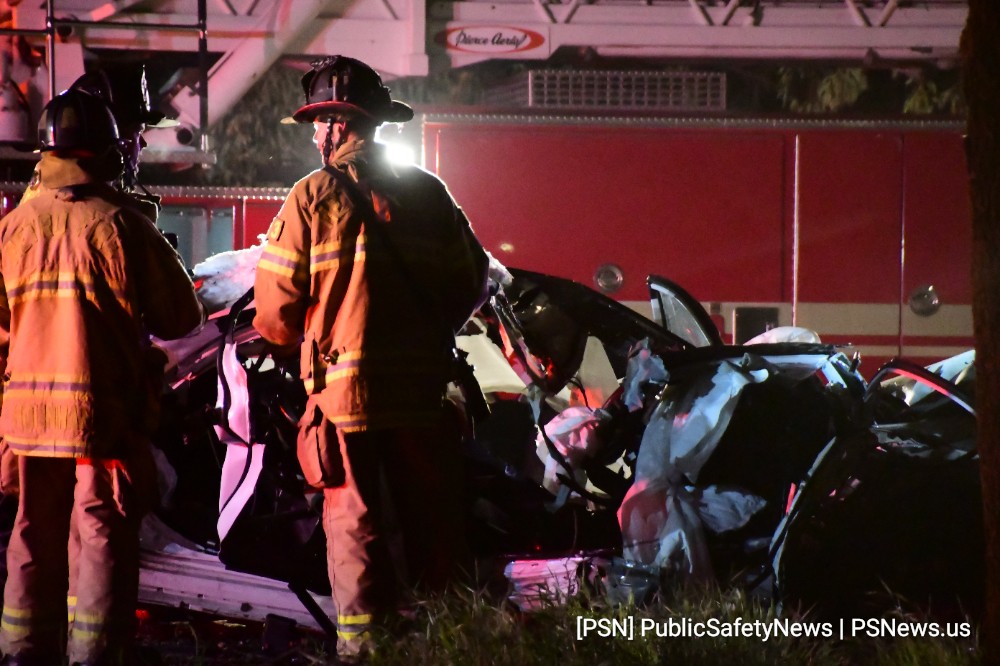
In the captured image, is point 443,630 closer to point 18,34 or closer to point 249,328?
point 249,328

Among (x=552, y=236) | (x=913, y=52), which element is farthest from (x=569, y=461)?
(x=913, y=52)

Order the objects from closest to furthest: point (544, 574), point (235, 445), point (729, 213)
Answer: point (235, 445) < point (544, 574) < point (729, 213)

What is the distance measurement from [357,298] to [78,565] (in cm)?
107

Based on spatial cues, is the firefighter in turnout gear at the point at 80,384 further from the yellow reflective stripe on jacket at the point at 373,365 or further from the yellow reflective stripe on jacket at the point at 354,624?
the yellow reflective stripe on jacket at the point at 354,624

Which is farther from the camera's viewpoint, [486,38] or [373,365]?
[486,38]

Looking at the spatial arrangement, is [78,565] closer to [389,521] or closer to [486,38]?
[389,521]

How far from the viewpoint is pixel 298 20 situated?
6.70m

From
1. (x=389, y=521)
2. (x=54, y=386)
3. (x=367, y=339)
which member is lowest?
(x=389, y=521)

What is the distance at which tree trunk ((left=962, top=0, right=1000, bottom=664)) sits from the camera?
2.58 meters

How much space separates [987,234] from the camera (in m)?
2.61

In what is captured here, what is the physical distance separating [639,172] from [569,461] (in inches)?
121

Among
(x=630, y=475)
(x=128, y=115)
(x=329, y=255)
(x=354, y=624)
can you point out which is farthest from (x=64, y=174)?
(x=630, y=475)

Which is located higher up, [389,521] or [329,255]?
[329,255]

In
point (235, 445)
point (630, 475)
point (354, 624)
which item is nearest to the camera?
point (354, 624)
